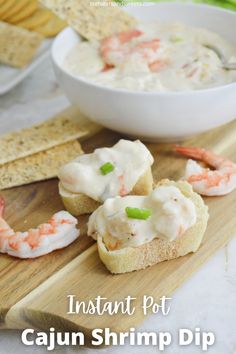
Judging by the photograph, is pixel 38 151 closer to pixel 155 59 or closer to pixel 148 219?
pixel 155 59

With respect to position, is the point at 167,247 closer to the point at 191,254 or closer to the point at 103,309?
Answer: the point at 191,254

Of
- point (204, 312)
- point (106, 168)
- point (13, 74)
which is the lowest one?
point (13, 74)

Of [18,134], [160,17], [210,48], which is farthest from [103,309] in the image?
[160,17]

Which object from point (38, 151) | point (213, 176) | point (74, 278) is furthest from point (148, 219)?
point (38, 151)

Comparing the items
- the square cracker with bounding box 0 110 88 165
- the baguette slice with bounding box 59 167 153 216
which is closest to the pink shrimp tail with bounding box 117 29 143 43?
the square cracker with bounding box 0 110 88 165

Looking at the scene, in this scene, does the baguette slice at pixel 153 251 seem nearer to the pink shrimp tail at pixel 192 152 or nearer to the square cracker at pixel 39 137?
the pink shrimp tail at pixel 192 152

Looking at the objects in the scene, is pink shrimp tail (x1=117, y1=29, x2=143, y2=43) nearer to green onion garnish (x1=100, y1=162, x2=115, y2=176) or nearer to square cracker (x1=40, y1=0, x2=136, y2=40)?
square cracker (x1=40, y1=0, x2=136, y2=40)
